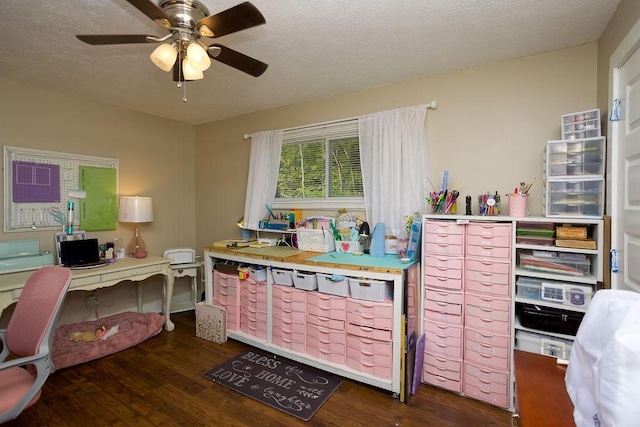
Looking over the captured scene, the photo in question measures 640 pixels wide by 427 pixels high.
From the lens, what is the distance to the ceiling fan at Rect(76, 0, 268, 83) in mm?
1301

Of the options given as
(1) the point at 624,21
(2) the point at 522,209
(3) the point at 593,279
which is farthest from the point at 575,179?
(1) the point at 624,21

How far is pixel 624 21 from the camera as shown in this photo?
1.47 meters

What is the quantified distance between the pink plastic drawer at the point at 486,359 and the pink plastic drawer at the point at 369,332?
54cm

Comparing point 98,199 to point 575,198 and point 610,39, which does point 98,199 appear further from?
point 610,39

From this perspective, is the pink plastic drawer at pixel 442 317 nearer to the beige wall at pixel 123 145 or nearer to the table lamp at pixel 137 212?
the table lamp at pixel 137 212

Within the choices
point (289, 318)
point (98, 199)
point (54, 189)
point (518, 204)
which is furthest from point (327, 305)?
point (54, 189)

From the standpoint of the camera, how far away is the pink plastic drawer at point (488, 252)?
72.9 inches

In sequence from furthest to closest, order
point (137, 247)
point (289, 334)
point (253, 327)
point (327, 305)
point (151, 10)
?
1. point (137, 247)
2. point (253, 327)
3. point (289, 334)
4. point (327, 305)
5. point (151, 10)

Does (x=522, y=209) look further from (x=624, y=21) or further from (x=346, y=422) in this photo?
(x=346, y=422)

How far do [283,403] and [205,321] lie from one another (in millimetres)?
1305

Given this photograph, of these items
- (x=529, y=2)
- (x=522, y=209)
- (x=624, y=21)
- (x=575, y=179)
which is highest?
(x=529, y=2)

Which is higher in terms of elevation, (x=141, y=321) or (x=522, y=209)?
(x=522, y=209)

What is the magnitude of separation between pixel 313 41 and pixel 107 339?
3.05 metres

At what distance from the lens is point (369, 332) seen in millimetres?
2064
